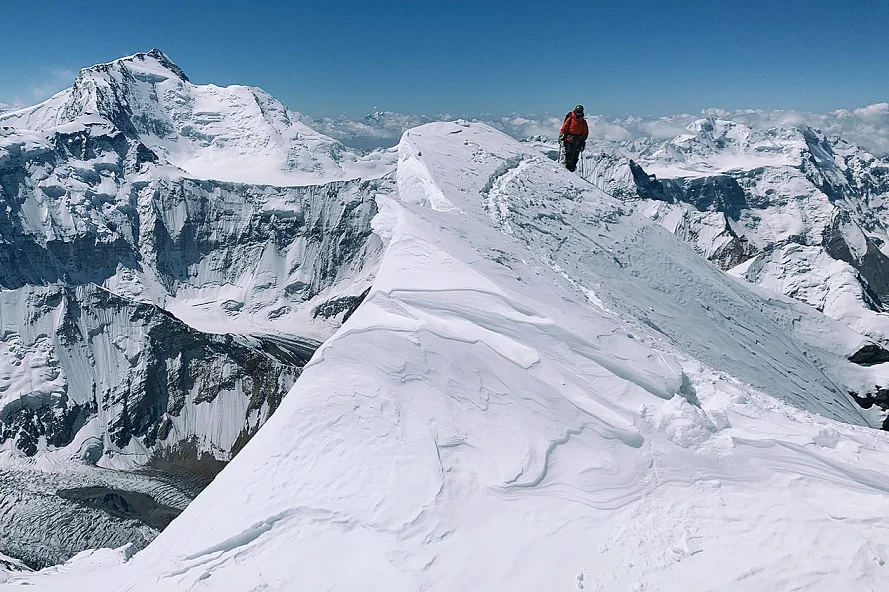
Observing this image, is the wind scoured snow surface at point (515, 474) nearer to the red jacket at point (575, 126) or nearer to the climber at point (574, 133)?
the climber at point (574, 133)

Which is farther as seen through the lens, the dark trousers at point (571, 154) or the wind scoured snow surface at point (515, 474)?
the dark trousers at point (571, 154)

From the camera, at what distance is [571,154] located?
122 feet

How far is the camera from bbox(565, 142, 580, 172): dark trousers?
118ft

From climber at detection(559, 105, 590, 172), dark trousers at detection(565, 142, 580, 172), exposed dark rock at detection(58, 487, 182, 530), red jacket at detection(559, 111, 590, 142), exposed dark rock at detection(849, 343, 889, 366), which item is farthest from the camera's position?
exposed dark rock at detection(58, 487, 182, 530)

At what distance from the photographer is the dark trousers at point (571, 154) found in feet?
118

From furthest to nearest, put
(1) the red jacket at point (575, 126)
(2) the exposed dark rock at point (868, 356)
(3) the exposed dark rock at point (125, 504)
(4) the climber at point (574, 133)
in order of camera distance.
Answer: (3) the exposed dark rock at point (125, 504)
(2) the exposed dark rock at point (868, 356)
(1) the red jacket at point (575, 126)
(4) the climber at point (574, 133)

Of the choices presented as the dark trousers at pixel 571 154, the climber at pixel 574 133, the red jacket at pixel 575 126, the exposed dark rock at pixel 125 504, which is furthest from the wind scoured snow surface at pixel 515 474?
the exposed dark rock at pixel 125 504

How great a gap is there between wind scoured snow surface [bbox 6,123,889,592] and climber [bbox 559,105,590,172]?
1758 centimetres

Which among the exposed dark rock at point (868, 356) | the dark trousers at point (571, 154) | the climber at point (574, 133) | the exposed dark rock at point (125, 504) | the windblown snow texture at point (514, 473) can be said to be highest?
the climber at point (574, 133)

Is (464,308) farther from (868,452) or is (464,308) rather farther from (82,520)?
(82,520)

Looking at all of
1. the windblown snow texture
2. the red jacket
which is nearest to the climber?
the red jacket

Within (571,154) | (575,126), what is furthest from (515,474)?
(571,154)

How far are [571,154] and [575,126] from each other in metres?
3.78

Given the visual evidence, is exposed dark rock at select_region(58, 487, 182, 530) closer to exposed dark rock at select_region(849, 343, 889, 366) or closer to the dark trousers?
the dark trousers
